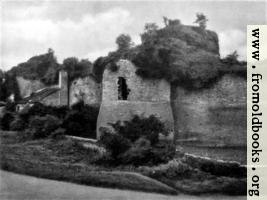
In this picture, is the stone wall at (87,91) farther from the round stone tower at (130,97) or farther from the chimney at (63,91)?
the round stone tower at (130,97)

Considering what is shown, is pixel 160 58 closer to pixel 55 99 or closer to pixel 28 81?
pixel 55 99

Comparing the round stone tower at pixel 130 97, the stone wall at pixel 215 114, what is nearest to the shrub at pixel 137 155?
the round stone tower at pixel 130 97

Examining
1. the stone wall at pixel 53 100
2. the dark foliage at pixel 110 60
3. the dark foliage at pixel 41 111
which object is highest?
the dark foliage at pixel 110 60

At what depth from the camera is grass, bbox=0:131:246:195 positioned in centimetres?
1591

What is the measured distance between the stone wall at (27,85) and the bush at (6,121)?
9178 mm

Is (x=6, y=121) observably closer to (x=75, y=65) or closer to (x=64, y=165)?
(x=75, y=65)

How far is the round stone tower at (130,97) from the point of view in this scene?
26328 mm

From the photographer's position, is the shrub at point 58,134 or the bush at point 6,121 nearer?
the shrub at point 58,134

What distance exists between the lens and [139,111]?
26.2 metres

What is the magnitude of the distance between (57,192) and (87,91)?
55.7 feet

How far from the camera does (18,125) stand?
28.2 m

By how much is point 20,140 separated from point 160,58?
9507 millimetres

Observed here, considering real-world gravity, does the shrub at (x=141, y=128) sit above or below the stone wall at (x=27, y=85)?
below

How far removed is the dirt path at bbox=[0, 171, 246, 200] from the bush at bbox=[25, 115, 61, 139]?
9.41 m
